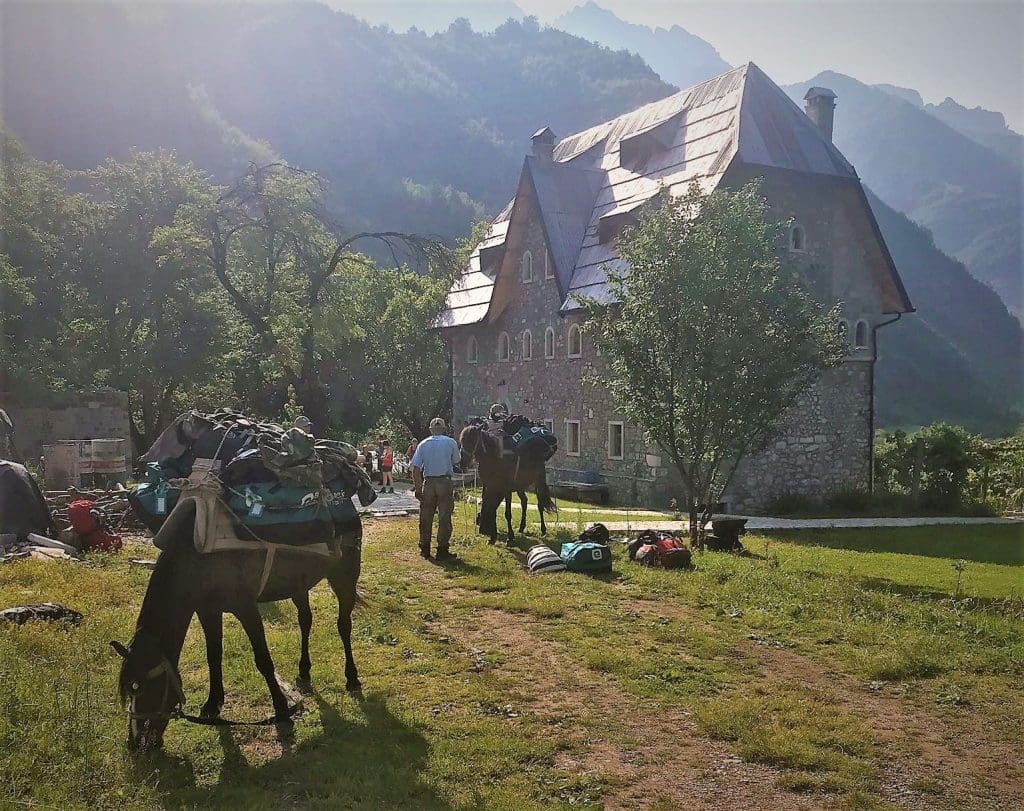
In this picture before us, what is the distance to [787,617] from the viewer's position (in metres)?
8.73

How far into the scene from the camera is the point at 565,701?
6.21m

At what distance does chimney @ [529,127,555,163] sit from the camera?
28250 mm

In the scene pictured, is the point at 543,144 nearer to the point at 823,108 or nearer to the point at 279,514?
the point at 823,108

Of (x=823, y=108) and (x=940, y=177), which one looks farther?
(x=940, y=177)

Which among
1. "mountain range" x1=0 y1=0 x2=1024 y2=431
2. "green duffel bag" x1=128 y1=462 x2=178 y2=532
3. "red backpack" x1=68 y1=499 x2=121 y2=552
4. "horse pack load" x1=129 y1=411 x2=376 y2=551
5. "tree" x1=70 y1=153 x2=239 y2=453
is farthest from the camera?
"mountain range" x1=0 y1=0 x2=1024 y2=431

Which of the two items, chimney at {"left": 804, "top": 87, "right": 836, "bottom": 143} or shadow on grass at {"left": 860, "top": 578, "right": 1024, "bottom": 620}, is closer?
shadow on grass at {"left": 860, "top": 578, "right": 1024, "bottom": 620}

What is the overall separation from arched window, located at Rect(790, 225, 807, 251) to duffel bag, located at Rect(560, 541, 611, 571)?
14.9m

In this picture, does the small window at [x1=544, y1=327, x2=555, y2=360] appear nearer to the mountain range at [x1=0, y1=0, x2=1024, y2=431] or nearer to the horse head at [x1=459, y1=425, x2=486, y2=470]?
the mountain range at [x1=0, y1=0, x2=1024, y2=431]

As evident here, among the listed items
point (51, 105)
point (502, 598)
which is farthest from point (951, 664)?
point (51, 105)

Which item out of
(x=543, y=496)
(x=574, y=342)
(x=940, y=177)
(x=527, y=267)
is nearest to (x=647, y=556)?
(x=543, y=496)

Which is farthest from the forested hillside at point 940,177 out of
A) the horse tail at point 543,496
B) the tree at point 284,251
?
the horse tail at point 543,496

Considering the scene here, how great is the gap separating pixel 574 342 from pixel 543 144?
9.17 meters

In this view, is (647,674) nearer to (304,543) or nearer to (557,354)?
(304,543)

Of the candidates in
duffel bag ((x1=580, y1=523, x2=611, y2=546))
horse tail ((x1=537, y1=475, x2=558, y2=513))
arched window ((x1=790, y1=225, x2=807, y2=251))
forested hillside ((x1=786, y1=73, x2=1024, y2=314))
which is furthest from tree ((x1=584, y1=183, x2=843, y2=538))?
forested hillside ((x1=786, y1=73, x2=1024, y2=314))
